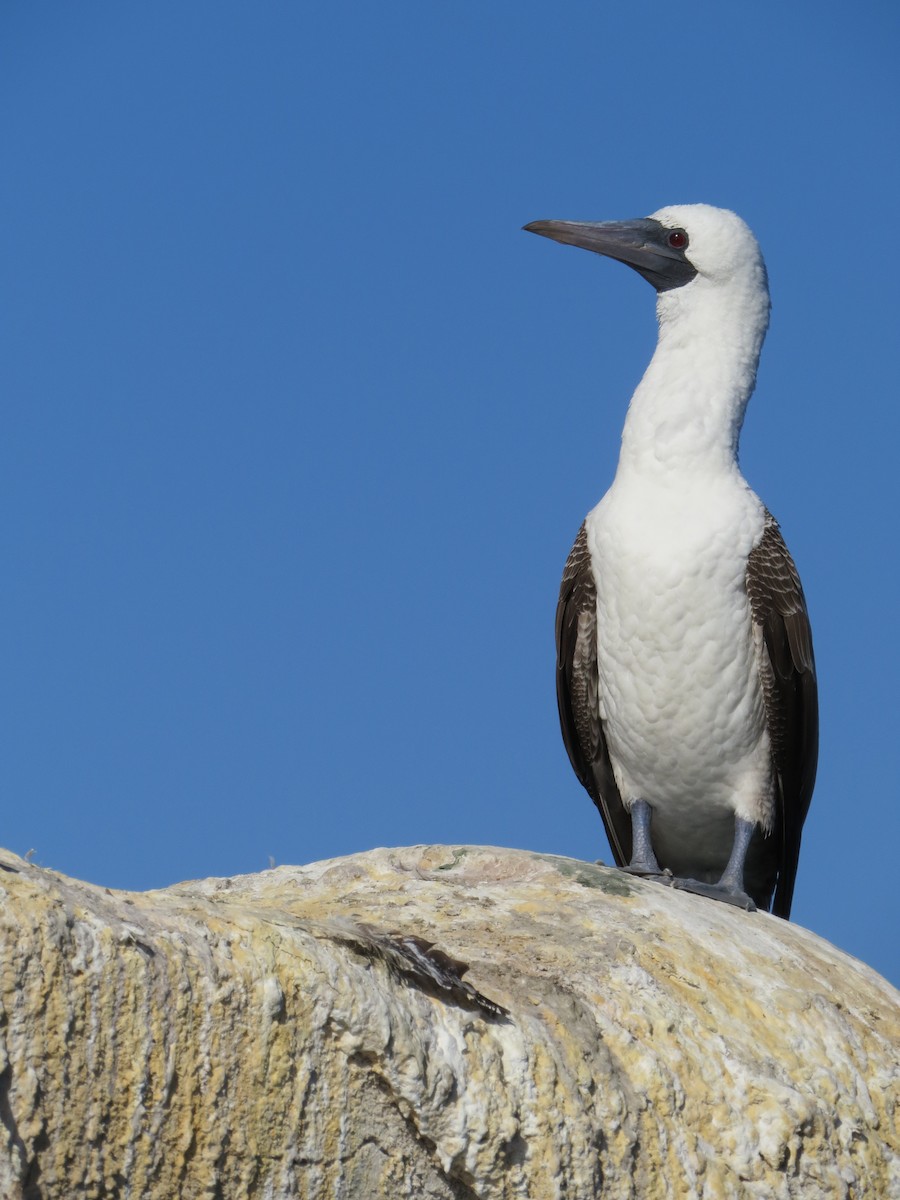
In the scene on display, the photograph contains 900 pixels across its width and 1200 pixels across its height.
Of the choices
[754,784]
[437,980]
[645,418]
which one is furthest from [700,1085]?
[645,418]

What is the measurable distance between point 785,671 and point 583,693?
1176mm

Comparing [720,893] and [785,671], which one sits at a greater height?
[785,671]

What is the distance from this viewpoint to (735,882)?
8539 millimetres

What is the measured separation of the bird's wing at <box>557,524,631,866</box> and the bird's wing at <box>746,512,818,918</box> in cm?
96

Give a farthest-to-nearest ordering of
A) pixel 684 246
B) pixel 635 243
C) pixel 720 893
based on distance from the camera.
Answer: pixel 635 243
pixel 684 246
pixel 720 893

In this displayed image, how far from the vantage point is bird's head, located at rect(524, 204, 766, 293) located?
9211mm

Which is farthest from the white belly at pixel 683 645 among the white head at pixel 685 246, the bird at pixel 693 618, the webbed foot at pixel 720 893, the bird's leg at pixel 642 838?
the white head at pixel 685 246

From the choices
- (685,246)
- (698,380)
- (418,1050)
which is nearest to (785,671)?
(698,380)

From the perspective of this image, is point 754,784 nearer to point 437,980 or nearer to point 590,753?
point 590,753

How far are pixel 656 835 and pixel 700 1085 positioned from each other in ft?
12.2

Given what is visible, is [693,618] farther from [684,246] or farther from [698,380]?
[684,246]

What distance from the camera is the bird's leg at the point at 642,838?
905 centimetres

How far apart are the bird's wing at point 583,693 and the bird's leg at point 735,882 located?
85cm

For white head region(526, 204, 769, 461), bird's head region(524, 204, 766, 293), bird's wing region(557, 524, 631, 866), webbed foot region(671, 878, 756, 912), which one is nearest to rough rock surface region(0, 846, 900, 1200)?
webbed foot region(671, 878, 756, 912)
